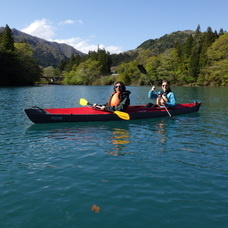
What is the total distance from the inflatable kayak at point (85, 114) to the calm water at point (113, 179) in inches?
63.6

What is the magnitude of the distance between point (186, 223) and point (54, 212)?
219 cm

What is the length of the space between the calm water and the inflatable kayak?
1.62 m

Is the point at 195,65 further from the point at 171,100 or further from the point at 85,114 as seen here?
the point at 85,114

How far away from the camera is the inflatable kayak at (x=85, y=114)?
11.9 m

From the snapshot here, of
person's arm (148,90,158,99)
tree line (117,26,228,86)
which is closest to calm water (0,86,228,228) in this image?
person's arm (148,90,158,99)

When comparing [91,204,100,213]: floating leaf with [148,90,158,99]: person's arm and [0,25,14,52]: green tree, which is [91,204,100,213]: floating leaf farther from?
[0,25,14,52]: green tree

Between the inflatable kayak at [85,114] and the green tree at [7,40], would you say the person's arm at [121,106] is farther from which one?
the green tree at [7,40]

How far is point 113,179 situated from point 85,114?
6.97 metres

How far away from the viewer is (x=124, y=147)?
8.30m

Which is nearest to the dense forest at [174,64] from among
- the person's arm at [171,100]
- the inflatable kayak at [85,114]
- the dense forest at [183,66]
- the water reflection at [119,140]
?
the dense forest at [183,66]

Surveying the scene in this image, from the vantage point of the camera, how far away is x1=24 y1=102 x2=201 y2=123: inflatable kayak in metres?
11.9

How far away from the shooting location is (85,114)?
1229cm

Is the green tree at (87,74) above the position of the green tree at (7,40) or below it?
below

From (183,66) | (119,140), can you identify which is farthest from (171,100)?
(183,66)
